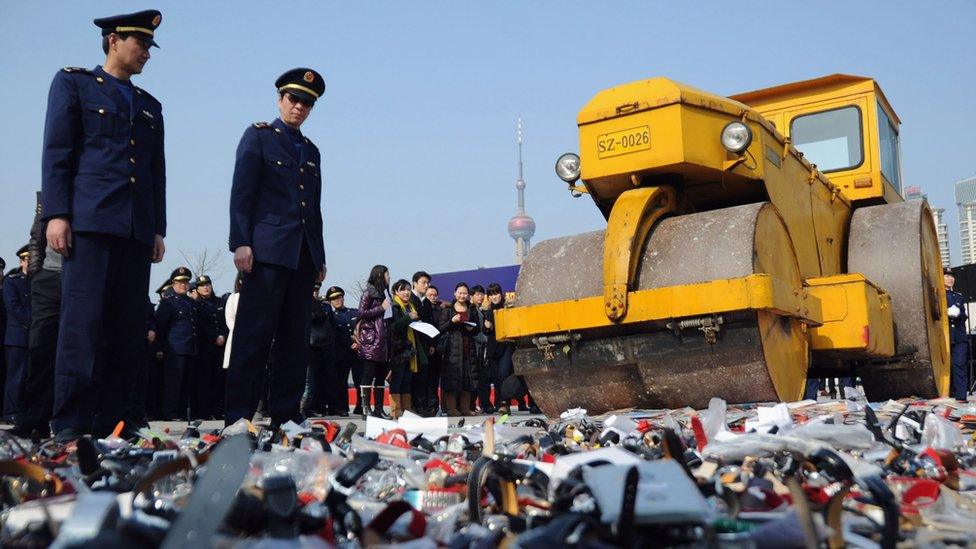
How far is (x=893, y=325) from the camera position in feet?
25.3

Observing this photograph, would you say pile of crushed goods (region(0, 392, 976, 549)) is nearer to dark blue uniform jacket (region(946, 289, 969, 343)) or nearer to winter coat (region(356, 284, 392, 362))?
winter coat (region(356, 284, 392, 362))

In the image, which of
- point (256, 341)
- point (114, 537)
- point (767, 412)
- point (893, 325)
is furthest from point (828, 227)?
point (114, 537)

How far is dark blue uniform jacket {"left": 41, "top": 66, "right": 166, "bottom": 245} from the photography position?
4523mm

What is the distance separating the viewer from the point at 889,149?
935 centimetres

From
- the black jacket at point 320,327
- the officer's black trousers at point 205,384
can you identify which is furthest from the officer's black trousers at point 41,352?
the officer's black trousers at point 205,384

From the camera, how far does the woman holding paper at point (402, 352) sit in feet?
35.0

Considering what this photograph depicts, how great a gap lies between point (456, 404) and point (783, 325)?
6792 mm

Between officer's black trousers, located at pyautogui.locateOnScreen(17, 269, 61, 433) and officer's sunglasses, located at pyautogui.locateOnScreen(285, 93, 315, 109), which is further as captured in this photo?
officer's sunglasses, located at pyautogui.locateOnScreen(285, 93, 315, 109)

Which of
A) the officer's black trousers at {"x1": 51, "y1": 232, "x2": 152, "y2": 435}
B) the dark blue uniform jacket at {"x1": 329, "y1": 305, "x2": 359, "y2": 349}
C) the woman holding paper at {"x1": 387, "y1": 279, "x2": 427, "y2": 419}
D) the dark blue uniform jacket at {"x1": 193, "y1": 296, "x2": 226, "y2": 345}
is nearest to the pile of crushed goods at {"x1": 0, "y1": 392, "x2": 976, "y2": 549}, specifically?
the officer's black trousers at {"x1": 51, "y1": 232, "x2": 152, "y2": 435}

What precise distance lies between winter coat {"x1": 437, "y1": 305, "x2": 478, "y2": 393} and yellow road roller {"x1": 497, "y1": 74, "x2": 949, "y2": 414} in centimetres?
501

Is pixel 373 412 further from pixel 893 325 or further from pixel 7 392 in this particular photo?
pixel 893 325

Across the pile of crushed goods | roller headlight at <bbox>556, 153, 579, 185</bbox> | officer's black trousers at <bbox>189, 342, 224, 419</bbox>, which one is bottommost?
the pile of crushed goods

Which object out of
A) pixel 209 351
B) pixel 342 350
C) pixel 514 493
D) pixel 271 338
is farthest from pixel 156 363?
pixel 514 493

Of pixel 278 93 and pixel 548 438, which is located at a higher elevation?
pixel 278 93
